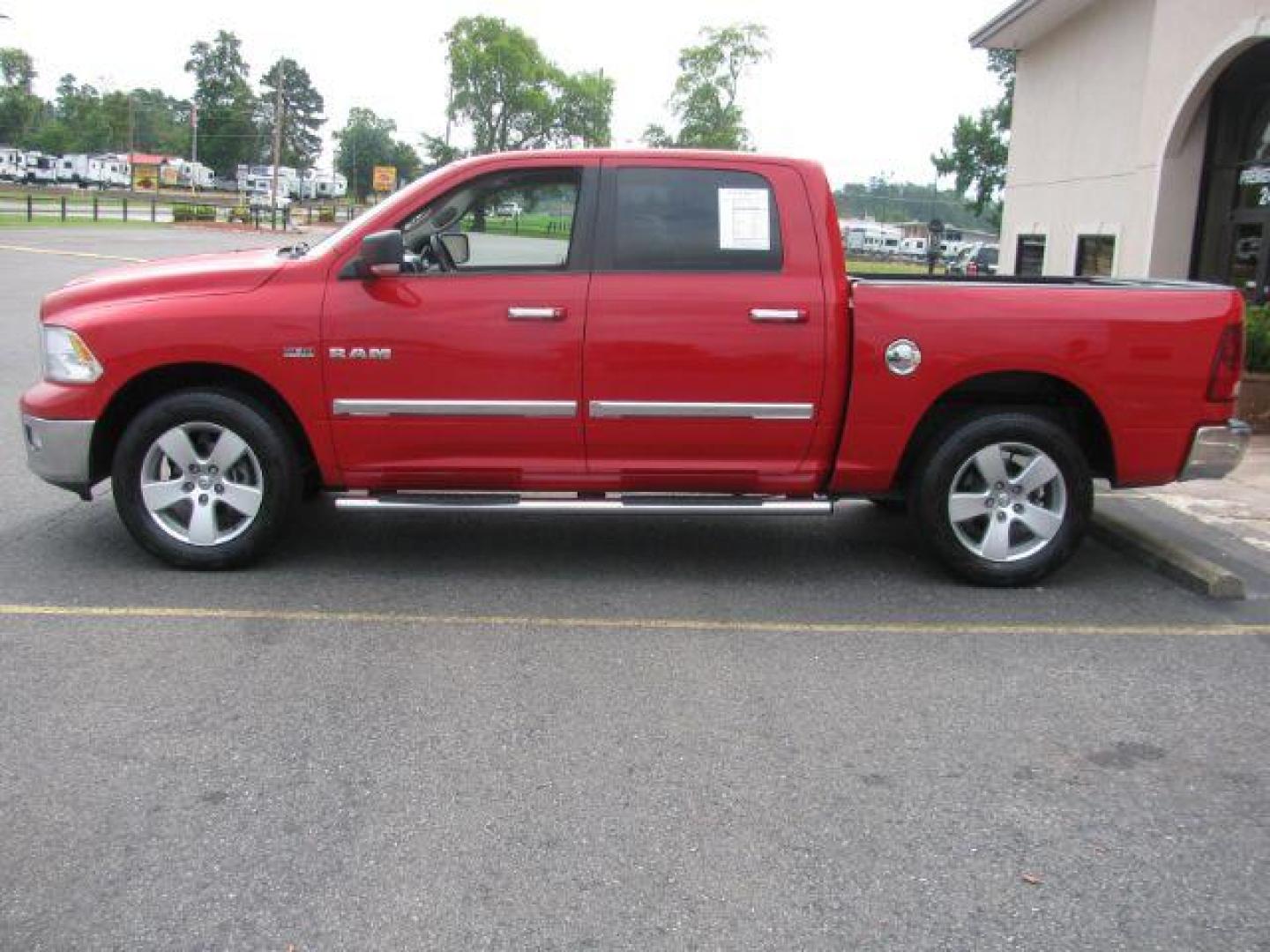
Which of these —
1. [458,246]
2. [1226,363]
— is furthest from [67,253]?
[1226,363]

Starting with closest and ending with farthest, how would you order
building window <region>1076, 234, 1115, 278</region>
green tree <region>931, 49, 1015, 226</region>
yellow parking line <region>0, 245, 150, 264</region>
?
1. building window <region>1076, 234, 1115, 278</region>
2. yellow parking line <region>0, 245, 150, 264</region>
3. green tree <region>931, 49, 1015, 226</region>

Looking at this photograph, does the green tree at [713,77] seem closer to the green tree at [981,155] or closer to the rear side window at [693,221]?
the green tree at [981,155]

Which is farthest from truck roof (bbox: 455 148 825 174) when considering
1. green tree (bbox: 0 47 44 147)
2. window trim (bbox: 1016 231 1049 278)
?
green tree (bbox: 0 47 44 147)

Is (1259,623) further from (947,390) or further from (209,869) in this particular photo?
(209,869)

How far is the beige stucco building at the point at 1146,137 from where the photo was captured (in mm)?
13047

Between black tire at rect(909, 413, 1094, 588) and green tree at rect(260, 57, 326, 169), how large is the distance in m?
142

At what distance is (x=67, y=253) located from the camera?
89.6 ft

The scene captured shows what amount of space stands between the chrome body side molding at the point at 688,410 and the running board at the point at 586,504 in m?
0.43

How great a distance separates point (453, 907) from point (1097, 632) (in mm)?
3498

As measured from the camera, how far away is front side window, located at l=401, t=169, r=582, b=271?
584 cm

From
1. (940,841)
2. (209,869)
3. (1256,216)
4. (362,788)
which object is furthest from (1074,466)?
(1256,216)

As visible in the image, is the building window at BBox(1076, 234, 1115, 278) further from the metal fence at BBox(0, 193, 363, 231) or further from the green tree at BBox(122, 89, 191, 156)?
the green tree at BBox(122, 89, 191, 156)

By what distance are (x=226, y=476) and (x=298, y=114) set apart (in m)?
155

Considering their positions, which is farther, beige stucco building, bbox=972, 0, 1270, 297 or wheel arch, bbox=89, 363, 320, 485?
beige stucco building, bbox=972, 0, 1270, 297
